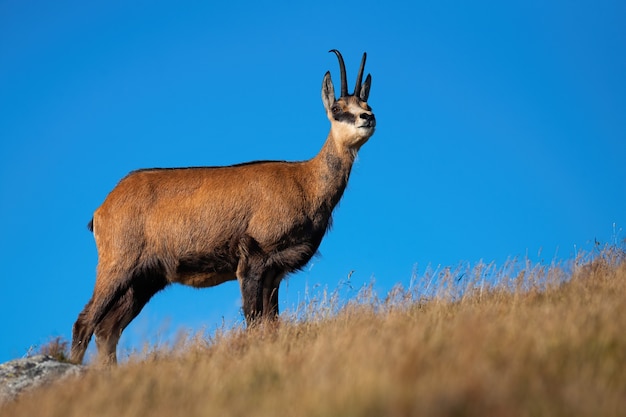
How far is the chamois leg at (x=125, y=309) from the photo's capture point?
13133 millimetres

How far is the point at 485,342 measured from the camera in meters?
7.51

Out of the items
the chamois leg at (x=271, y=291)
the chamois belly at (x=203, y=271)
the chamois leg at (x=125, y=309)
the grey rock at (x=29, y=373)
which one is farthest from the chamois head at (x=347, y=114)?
the grey rock at (x=29, y=373)

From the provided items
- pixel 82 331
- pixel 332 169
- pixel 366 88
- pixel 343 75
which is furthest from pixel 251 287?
pixel 366 88

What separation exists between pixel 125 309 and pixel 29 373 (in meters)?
4.27

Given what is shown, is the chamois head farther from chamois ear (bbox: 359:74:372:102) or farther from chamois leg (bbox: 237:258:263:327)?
chamois leg (bbox: 237:258:263:327)

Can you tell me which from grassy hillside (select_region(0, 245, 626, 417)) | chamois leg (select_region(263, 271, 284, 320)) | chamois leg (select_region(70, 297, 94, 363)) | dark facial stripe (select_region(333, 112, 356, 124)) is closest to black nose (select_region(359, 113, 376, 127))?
dark facial stripe (select_region(333, 112, 356, 124))

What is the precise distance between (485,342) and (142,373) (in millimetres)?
3383

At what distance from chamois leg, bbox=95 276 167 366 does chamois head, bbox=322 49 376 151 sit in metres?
3.64

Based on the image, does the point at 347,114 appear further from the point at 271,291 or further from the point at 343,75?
the point at 271,291

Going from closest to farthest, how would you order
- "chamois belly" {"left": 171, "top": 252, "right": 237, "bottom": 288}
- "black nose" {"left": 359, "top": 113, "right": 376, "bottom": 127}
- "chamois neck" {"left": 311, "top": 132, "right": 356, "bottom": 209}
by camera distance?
1. "chamois belly" {"left": 171, "top": 252, "right": 237, "bottom": 288}
2. "black nose" {"left": 359, "top": 113, "right": 376, "bottom": 127}
3. "chamois neck" {"left": 311, "top": 132, "right": 356, "bottom": 209}

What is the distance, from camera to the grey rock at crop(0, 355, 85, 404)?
28.5 ft

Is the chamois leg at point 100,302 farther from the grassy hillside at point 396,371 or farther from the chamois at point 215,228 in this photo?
the grassy hillside at point 396,371

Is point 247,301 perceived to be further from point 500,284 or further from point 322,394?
point 322,394

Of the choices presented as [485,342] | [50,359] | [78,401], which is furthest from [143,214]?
[485,342]
